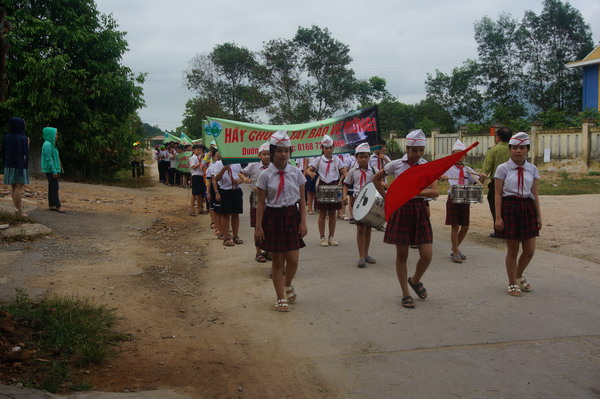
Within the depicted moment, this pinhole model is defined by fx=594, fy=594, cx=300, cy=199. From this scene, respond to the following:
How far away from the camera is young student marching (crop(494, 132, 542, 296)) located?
6.83m

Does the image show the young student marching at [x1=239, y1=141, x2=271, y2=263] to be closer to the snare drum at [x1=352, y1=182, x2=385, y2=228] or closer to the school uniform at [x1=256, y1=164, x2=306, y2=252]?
the snare drum at [x1=352, y1=182, x2=385, y2=228]

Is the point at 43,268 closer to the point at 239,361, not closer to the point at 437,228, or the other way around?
the point at 239,361

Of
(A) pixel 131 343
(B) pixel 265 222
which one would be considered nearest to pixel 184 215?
(B) pixel 265 222

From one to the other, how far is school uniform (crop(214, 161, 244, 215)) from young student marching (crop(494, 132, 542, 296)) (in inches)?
195

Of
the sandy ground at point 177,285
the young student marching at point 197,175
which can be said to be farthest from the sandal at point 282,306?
the young student marching at point 197,175

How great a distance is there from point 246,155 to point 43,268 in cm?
405

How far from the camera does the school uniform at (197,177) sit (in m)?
14.7

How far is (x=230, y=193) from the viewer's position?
413 inches

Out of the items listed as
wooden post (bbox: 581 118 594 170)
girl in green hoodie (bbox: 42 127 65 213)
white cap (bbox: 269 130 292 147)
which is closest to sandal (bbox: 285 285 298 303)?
white cap (bbox: 269 130 292 147)

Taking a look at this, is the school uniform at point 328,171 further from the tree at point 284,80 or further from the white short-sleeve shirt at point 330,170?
the tree at point 284,80

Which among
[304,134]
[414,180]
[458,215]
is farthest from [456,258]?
[304,134]

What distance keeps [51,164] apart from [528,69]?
3954 cm

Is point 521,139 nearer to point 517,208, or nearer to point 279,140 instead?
point 517,208

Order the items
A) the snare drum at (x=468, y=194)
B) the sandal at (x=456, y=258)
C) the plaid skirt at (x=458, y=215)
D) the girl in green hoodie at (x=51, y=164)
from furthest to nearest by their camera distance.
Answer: the girl in green hoodie at (x=51, y=164) < the plaid skirt at (x=458, y=215) < the snare drum at (x=468, y=194) < the sandal at (x=456, y=258)
